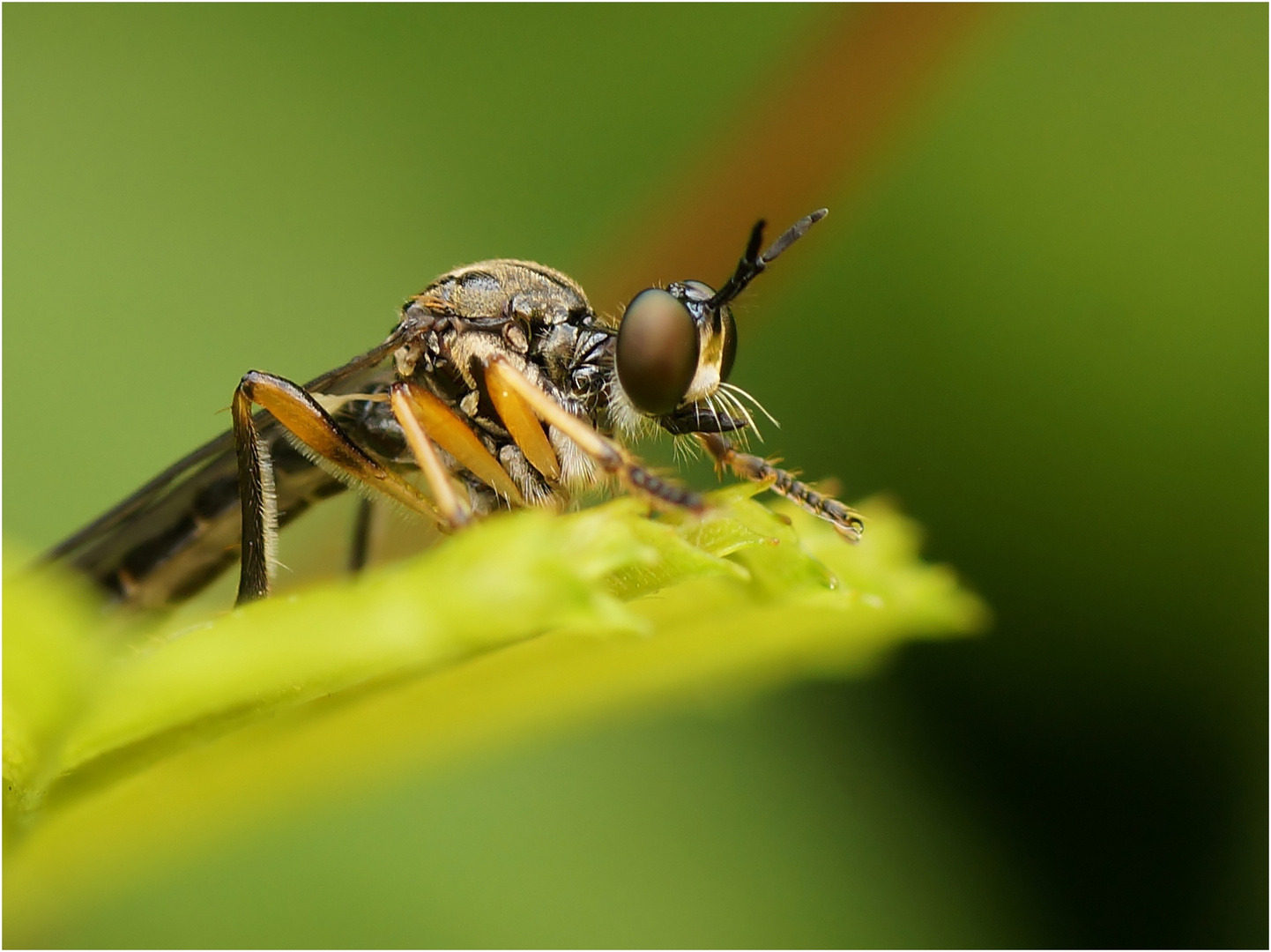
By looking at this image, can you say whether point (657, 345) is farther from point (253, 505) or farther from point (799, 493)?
point (253, 505)

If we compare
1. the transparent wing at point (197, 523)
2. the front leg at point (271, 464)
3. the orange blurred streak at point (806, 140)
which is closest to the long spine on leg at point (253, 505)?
the front leg at point (271, 464)

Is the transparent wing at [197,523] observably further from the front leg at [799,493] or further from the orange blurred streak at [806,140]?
the front leg at [799,493]

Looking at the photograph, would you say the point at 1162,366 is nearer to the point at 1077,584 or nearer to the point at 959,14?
the point at 1077,584

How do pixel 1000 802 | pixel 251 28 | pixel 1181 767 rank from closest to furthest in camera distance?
pixel 1181 767
pixel 1000 802
pixel 251 28

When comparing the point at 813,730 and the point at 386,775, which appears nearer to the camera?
the point at 386,775

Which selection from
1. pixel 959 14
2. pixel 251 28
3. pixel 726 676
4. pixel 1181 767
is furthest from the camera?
pixel 251 28

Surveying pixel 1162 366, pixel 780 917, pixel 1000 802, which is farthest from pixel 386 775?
pixel 1162 366

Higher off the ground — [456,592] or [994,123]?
[994,123]

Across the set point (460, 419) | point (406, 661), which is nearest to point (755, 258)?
point (460, 419)
